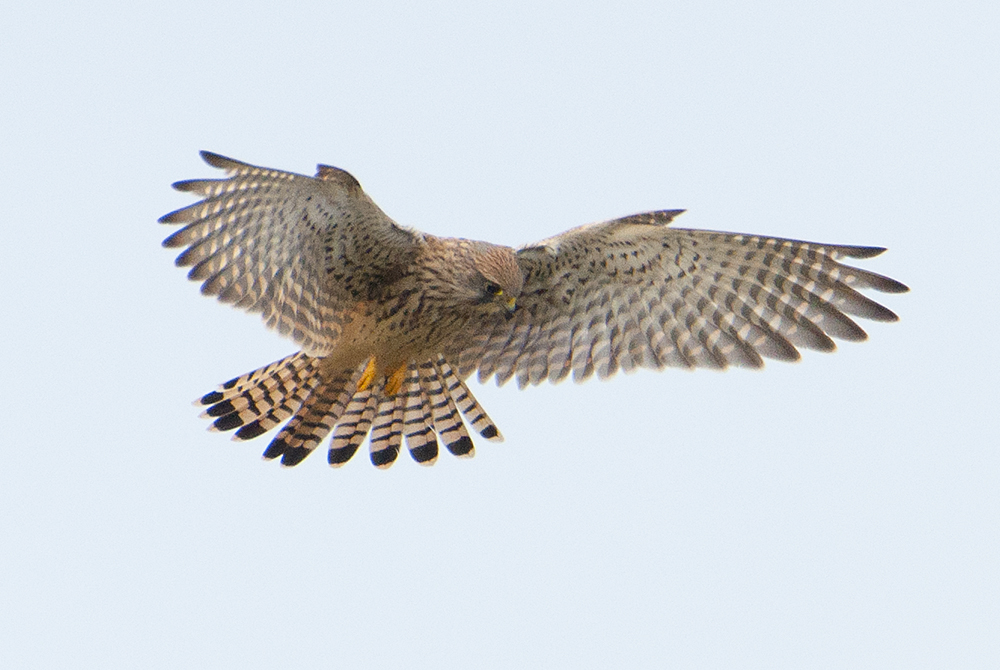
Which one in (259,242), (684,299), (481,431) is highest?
(259,242)

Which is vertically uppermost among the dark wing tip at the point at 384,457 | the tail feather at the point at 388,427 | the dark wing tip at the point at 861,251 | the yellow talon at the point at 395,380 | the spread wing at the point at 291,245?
the spread wing at the point at 291,245

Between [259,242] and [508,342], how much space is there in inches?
62.9

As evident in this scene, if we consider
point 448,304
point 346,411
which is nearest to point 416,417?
point 346,411

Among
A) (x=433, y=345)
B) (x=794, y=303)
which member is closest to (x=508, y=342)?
(x=433, y=345)

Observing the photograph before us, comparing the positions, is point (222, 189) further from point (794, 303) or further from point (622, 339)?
point (794, 303)

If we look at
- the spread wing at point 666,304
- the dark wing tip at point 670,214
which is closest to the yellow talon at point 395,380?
the spread wing at point 666,304

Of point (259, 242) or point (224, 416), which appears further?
point (224, 416)

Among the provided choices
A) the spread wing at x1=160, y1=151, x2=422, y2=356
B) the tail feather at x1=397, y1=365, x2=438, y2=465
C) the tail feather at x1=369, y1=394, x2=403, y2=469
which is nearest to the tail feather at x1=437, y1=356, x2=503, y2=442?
the tail feather at x1=397, y1=365, x2=438, y2=465

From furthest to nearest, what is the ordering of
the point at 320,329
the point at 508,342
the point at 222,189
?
1. the point at 508,342
2. the point at 320,329
3. the point at 222,189

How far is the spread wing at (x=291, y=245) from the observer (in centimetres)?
715

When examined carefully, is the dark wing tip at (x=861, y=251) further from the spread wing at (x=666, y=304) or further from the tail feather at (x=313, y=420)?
the tail feather at (x=313, y=420)

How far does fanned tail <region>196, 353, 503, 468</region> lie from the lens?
788cm

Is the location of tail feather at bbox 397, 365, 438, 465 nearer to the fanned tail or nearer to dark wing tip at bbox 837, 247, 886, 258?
the fanned tail

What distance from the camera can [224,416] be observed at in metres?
7.87
